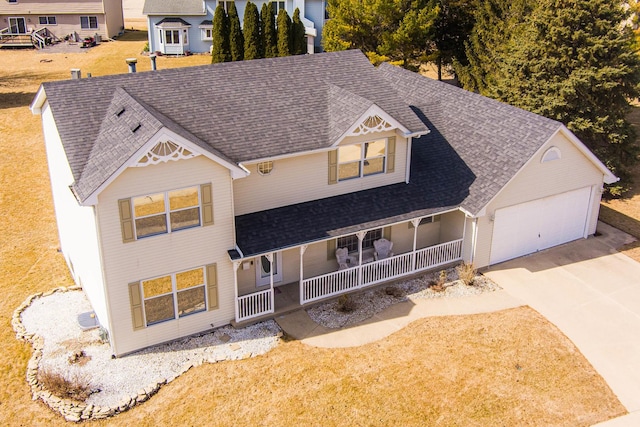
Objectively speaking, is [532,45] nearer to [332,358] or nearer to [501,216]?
[501,216]

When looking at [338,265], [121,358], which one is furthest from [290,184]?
[121,358]

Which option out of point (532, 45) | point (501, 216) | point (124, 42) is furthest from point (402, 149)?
point (124, 42)

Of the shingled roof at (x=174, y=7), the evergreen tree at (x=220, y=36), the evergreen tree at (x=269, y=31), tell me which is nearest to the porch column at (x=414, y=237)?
the evergreen tree at (x=269, y=31)

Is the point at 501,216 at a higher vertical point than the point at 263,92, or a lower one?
lower

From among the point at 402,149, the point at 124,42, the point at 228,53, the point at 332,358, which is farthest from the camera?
the point at 124,42

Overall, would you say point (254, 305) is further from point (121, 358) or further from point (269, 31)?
point (269, 31)

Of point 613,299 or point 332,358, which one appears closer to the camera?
point 332,358
